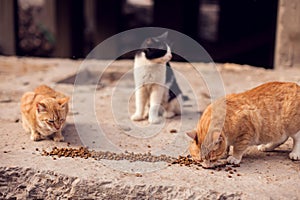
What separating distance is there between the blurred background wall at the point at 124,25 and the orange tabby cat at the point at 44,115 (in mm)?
5133

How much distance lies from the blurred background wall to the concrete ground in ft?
11.4

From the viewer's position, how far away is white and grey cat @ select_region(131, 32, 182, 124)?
4.27 meters

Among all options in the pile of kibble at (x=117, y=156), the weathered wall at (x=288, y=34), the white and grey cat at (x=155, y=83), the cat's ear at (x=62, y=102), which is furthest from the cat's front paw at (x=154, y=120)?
the weathered wall at (x=288, y=34)

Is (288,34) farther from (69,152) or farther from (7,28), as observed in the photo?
(7,28)

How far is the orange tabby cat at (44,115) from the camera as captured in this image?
373 cm

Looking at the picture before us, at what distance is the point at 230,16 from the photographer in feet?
33.3

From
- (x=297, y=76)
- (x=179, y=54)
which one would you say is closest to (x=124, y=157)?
(x=297, y=76)

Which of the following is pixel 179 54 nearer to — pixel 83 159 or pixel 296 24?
pixel 296 24

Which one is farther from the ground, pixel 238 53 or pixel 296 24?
pixel 296 24

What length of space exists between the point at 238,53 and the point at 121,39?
6.99 ft

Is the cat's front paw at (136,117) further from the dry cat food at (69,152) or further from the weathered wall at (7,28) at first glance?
the weathered wall at (7,28)

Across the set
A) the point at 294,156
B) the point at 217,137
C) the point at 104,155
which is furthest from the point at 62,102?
the point at 294,156

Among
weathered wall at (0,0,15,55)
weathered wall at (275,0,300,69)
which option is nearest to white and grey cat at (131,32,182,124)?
weathered wall at (275,0,300,69)

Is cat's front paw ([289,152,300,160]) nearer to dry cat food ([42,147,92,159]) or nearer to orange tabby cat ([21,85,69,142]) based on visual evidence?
dry cat food ([42,147,92,159])
